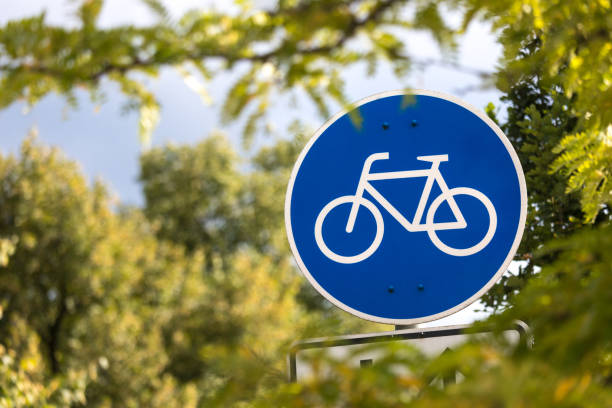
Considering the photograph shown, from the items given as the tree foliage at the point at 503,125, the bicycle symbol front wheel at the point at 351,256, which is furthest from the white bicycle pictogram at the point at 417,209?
the tree foliage at the point at 503,125

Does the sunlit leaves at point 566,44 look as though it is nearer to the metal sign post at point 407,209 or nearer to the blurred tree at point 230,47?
the blurred tree at point 230,47

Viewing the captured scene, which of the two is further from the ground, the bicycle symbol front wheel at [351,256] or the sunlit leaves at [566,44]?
the sunlit leaves at [566,44]

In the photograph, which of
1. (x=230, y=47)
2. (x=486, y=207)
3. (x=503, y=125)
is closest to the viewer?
(x=230, y=47)

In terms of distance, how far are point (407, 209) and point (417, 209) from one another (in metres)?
0.03

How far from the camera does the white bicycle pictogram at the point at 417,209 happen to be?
2268mm

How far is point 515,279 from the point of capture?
3008 millimetres

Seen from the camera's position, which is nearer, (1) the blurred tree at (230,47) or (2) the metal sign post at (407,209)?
(1) the blurred tree at (230,47)

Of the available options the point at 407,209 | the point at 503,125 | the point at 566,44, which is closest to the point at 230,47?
the point at 566,44

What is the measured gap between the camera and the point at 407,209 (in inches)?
91.1

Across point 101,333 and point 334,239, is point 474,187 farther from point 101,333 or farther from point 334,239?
point 101,333

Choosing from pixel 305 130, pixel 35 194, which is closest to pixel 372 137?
pixel 305 130

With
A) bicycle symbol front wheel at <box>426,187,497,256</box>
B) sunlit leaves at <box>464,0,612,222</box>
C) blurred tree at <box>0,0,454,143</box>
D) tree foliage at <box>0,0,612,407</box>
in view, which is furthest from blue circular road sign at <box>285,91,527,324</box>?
blurred tree at <box>0,0,454,143</box>

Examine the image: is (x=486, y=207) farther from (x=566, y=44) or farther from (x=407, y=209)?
(x=566, y=44)

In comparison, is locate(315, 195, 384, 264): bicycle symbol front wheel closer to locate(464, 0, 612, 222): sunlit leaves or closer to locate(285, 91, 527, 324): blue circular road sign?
locate(285, 91, 527, 324): blue circular road sign
